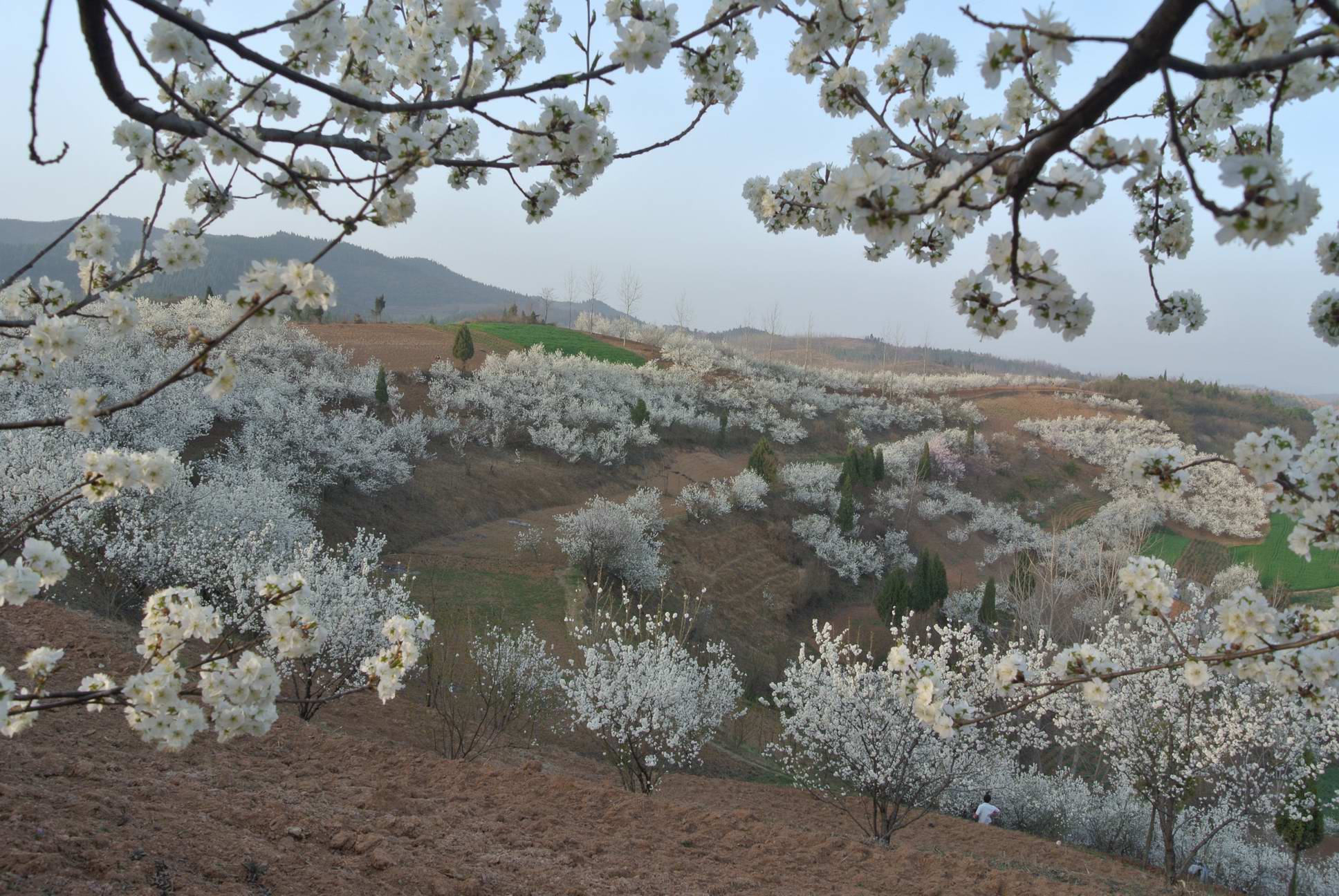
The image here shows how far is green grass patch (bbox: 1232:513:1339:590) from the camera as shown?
86.8 ft

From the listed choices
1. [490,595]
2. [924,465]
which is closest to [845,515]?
[924,465]

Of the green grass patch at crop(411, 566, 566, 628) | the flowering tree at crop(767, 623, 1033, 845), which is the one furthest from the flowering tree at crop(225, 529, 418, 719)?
the flowering tree at crop(767, 623, 1033, 845)

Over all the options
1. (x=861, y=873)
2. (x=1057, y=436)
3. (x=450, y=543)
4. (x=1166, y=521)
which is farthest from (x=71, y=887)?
(x=1057, y=436)

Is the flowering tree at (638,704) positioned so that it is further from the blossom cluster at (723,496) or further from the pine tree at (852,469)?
the pine tree at (852,469)

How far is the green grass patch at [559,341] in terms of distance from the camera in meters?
38.6

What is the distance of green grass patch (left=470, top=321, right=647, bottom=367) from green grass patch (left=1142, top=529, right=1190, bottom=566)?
23.5 metres

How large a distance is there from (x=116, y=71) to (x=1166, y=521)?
128 ft

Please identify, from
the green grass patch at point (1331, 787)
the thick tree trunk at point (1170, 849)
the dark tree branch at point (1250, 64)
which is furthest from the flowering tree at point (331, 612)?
the green grass patch at point (1331, 787)

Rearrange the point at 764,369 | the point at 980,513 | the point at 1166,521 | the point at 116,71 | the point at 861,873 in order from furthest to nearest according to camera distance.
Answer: the point at 764,369
the point at 1166,521
the point at 980,513
the point at 861,873
the point at 116,71

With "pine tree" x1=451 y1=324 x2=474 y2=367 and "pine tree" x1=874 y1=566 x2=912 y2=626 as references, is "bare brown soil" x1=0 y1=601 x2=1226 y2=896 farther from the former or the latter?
"pine tree" x1=451 y1=324 x2=474 y2=367

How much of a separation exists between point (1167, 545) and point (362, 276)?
125 meters

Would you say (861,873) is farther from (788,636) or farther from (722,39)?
(788,636)

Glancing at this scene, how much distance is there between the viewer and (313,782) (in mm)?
4828

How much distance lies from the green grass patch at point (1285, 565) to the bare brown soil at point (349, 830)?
25415 millimetres
